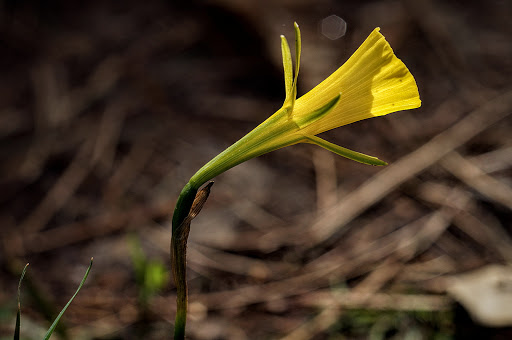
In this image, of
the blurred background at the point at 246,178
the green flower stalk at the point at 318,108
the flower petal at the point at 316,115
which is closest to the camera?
the flower petal at the point at 316,115

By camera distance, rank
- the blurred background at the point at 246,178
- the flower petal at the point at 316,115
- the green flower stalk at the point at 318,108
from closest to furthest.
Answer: the flower petal at the point at 316,115, the green flower stalk at the point at 318,108, the blurred background at the point at 246,178

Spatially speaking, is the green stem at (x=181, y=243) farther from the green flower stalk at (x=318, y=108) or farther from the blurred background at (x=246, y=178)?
the blurred background at (x=246, y=178)

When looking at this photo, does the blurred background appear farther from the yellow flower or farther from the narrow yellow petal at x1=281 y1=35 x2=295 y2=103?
the narrow yellow petal at x1=281 y1=35 x2=295 y2=103

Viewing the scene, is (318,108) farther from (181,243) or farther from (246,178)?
(246,178)

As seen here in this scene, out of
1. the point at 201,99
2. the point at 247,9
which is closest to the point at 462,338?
the point at 201,99

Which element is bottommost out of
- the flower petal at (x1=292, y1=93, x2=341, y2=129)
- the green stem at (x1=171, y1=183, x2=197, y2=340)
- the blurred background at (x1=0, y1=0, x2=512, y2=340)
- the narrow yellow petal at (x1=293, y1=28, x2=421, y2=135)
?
the green stem at (x1=171, y1=183, x2=197, y2=340)

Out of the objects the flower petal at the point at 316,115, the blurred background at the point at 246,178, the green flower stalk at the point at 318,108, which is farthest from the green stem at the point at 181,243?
the blurred background at the point at 246,178

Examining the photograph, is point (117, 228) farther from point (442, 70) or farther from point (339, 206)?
point (442, 70)

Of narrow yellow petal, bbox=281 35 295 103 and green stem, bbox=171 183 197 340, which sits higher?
narrow yellow petal, bbox=281 35 295 103

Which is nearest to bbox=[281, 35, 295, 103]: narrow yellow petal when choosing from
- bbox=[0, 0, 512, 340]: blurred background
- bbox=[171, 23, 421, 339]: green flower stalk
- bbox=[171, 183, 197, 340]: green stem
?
bbox=[171, 23, 421, 339]: green flower stalk
